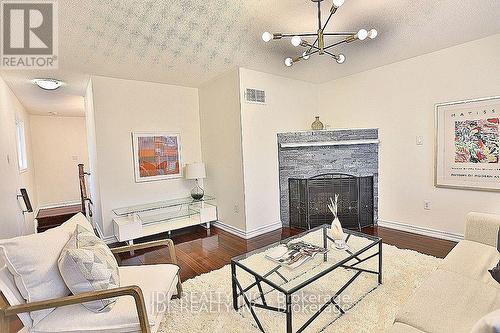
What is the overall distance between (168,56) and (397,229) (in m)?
4.10

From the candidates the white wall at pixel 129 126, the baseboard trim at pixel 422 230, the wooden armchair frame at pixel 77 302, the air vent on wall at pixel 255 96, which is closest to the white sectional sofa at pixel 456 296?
the wooden armchair frame at pixel 77 302

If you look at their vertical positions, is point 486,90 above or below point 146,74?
below

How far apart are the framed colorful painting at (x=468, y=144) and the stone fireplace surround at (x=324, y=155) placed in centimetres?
91

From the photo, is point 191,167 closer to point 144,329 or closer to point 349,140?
point 349,140

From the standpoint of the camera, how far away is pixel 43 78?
379 centimetres

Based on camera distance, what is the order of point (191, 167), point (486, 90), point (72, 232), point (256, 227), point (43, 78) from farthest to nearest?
point (191, 167) → point (256, 227) → point (43, 78) → point (486, 90) → point (72, 232)

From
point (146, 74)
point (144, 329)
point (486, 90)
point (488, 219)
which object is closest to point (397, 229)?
point (488, 219)

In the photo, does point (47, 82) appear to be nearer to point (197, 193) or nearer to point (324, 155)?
point (197, 193)

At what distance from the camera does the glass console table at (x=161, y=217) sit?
369 centimetres

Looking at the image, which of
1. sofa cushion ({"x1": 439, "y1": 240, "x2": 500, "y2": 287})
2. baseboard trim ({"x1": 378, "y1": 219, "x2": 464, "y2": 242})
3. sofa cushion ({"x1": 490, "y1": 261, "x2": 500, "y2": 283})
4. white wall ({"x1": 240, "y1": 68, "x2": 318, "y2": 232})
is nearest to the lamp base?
white wall ({"x1": 240, "y1": 68, "x2": 318, "y2": 232})

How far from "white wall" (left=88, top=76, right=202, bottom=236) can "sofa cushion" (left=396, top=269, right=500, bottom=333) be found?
380cm

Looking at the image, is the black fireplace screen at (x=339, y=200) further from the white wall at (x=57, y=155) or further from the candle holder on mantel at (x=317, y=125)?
the white wall at (x=57, y=155)

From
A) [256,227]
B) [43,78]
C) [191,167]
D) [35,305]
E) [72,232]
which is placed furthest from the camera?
[191,167]

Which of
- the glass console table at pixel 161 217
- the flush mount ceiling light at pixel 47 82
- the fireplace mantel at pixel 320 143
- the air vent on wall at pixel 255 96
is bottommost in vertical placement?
the glass console table at pixel 161 217
